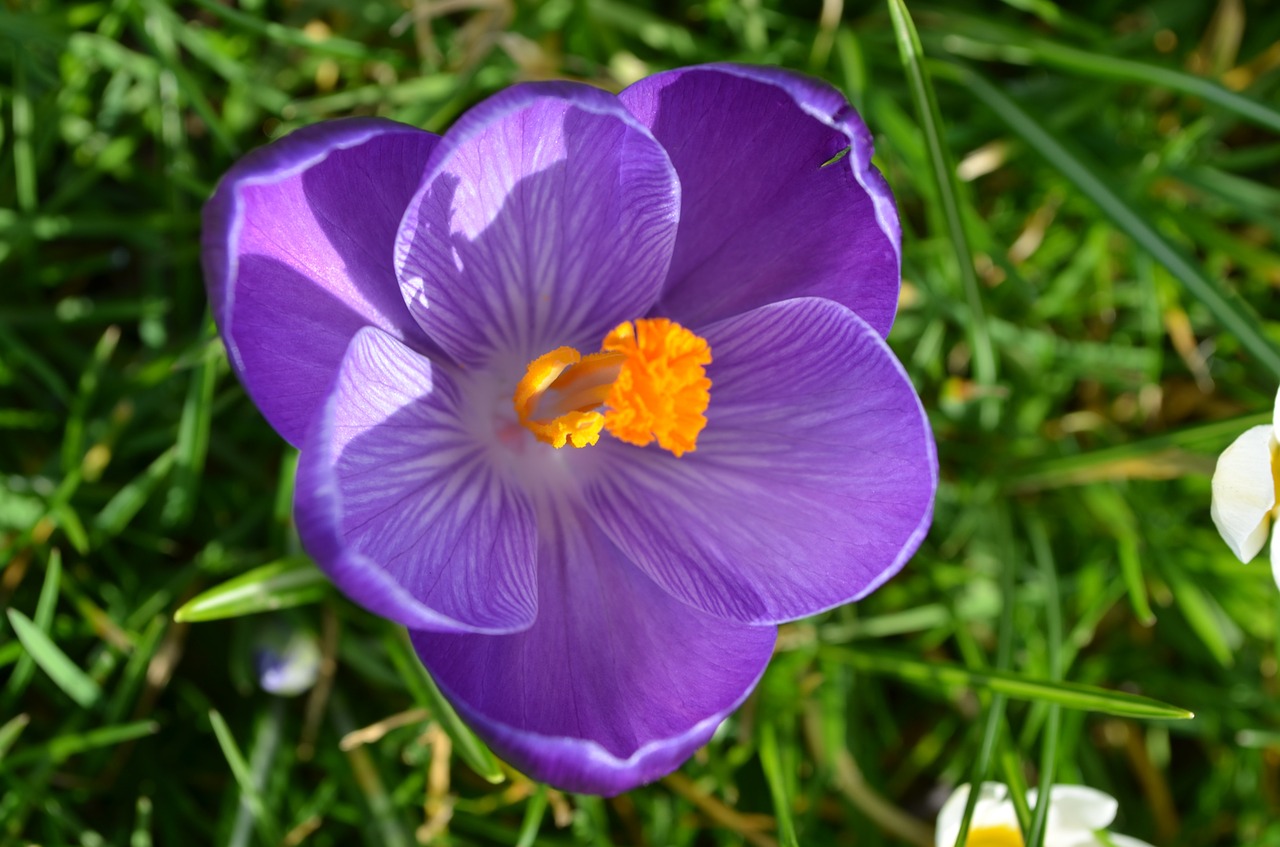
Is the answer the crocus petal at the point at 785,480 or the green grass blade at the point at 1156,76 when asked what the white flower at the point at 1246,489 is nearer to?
the crocus petal at the point at 785,480

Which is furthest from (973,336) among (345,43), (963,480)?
(345,43)

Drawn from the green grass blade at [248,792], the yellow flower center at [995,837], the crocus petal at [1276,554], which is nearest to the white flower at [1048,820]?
the yellow flower center at [995,837]

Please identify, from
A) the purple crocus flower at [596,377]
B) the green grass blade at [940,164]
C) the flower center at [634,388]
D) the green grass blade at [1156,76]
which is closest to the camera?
the purple crocus flower at [596,377]

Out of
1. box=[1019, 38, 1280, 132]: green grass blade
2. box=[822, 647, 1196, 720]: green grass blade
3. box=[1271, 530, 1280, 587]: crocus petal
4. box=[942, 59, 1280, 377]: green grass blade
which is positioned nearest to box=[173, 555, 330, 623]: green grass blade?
A: box=[822, 647, 1196, 720]: green grass blade

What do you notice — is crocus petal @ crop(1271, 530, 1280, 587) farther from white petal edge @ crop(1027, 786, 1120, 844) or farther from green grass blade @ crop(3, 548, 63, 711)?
green grass blade @ crop(3, 548, 63, 711)

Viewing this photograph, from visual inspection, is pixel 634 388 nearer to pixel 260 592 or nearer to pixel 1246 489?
pixel 260 592

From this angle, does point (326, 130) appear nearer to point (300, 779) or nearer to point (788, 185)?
point (788, 185)
